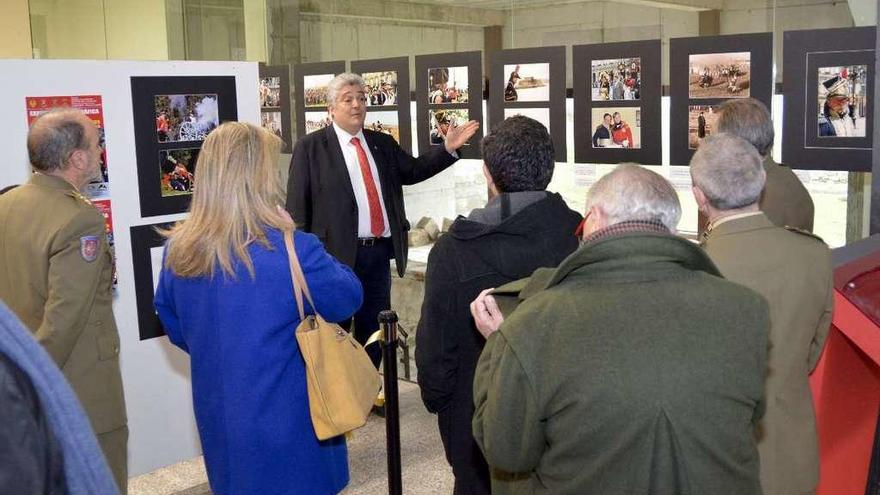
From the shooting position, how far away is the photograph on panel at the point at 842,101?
12.3 ft

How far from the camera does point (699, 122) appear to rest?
425cm

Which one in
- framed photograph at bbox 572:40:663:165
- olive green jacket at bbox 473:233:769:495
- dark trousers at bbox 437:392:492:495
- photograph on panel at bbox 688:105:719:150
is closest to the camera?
olive green jacket at bbox 473:233:769:495

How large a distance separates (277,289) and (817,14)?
277 centimetres

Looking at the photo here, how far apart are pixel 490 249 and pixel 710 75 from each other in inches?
83.1

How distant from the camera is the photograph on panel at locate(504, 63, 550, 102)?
16.2 feet

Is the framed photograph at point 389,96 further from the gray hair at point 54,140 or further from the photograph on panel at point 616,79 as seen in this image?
the gray hair at point 54,140

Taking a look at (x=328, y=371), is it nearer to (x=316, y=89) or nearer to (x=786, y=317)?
(x=786, y=317)

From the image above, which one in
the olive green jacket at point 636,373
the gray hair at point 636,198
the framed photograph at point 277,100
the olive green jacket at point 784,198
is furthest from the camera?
the framed photograph at point 277,100

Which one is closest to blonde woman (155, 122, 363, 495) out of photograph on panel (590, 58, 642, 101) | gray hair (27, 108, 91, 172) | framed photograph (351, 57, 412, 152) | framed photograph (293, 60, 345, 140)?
gray hair (27, 108, 91, 172)

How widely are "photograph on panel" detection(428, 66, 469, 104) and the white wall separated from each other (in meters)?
1.42

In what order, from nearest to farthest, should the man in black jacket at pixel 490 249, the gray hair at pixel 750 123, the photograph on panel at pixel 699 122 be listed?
the man in black jacket at pixel 490 249 → the gray hair at pixel 750 123 → the photograph on panel at pixel 699 122

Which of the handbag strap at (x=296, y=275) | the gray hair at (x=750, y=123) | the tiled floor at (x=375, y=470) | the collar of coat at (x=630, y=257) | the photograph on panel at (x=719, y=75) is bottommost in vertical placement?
the tiled floor at (x=375, y=470)

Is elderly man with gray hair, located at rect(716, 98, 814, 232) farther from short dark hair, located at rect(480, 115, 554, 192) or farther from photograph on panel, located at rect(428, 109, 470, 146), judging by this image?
photograph on panel, located at rect(428, 109, 470, 146)

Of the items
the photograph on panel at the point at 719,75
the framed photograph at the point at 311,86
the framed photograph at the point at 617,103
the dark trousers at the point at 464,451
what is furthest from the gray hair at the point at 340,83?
the dark trousers at the point at 464,451
